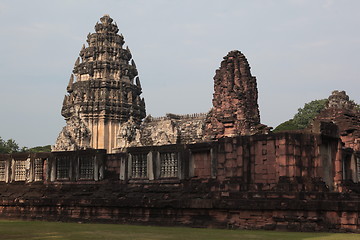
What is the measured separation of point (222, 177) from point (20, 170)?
10.5 m

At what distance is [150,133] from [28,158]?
34.9 metres

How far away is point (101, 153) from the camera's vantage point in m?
18.5

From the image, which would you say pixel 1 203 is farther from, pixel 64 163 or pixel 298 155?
pixel 298 155

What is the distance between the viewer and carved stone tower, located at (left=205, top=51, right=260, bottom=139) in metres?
22.7

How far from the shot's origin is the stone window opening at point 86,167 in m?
18.8

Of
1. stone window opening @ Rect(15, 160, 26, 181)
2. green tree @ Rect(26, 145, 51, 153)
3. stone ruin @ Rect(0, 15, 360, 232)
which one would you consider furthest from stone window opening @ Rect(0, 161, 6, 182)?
green tree @ Rect(26, 145, 51, 153)

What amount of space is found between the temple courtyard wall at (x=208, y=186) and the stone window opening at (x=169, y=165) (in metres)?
0.04

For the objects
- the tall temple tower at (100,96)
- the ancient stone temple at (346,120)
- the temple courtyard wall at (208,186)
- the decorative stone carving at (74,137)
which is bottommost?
the temple courtyard wall at (208,186)

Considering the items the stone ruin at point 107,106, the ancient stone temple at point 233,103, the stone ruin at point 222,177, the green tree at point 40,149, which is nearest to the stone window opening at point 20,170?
the stone ruin at point 222,177

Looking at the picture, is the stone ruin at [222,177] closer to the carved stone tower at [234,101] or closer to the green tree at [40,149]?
the carved stone tower at [234,101]

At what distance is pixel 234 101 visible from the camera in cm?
2334

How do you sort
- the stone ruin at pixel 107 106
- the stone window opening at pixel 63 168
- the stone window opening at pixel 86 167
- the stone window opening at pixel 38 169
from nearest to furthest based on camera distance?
the stone window opening at pixel 86 167 → the stone window opening at pixel 63 168 → the stone window opening at pixel 38 169 → the stone ruin at pixel 107 106

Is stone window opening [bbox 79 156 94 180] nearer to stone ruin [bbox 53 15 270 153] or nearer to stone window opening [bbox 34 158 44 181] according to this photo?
stone window opening [bbox 34 158 44 181]

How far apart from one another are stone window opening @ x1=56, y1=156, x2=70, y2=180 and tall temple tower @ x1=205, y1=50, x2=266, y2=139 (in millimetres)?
6975
